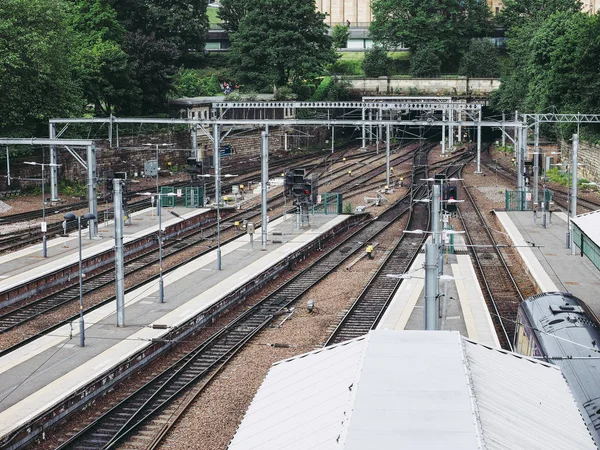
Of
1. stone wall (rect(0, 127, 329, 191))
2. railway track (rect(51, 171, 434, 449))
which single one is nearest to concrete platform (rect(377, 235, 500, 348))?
railway track (rect(51, 171, 434, 449))

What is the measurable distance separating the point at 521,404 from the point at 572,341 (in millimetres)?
6837

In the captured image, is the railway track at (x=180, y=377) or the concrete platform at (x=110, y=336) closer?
the railway track at (x=180, y=377)

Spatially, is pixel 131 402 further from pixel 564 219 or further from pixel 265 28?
pixel 265 28

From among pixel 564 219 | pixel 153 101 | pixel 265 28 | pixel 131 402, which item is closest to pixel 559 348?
Answer: pixel 131 402

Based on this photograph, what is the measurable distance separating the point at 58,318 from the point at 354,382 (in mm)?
18032

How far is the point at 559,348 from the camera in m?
20.7

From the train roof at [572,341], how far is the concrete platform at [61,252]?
58.5ft

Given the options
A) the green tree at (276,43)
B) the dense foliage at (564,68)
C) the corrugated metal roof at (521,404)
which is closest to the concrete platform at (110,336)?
the corrugated metal roof at (521,404)

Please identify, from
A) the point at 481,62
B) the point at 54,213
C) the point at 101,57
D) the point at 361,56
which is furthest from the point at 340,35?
the point at 54,213

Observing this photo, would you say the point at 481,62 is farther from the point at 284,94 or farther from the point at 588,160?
the point at 588,160

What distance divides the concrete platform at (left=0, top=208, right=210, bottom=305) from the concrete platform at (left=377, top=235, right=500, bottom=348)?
12579 millimetres

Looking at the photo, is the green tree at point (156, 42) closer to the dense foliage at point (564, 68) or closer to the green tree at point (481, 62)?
the dense foliage at point (564, 68)

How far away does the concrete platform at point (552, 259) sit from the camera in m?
32.6

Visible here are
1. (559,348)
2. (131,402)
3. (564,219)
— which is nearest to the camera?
(559,348)
